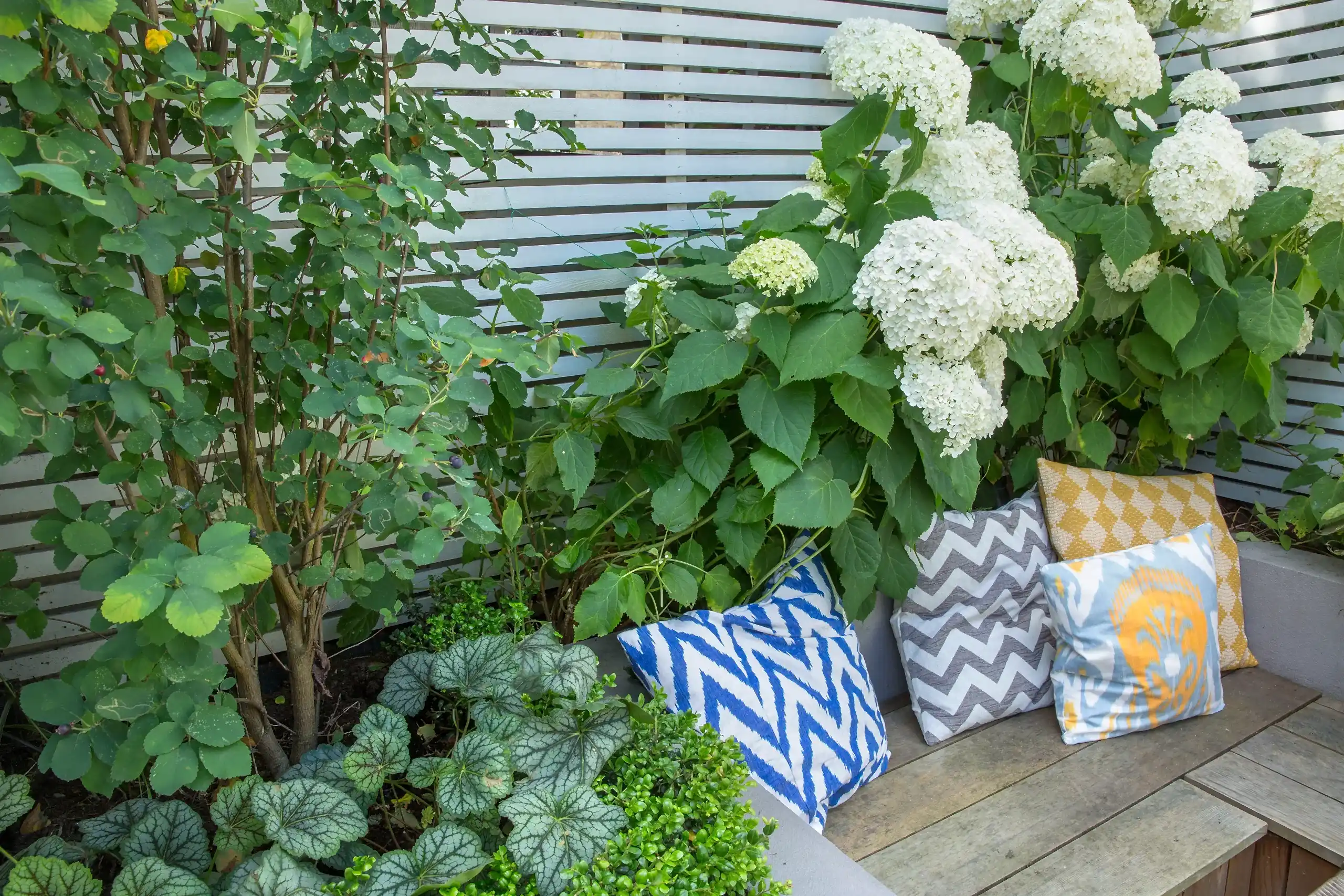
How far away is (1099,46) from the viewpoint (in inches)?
58.5

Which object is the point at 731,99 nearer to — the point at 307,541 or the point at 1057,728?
the point at 307,541

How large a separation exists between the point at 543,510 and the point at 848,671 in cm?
60

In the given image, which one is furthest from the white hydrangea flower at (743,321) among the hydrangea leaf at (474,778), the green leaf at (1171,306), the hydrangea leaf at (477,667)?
the green leaf at (1171,306)

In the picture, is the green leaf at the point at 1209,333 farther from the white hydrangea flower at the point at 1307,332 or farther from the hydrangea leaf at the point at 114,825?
the hydrangea leaf at the point at 114,825

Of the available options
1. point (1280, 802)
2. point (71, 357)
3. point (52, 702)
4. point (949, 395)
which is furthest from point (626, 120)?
point (1280, 802)

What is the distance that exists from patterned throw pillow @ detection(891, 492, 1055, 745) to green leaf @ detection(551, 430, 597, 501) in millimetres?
655

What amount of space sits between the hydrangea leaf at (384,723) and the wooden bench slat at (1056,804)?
0.73 m

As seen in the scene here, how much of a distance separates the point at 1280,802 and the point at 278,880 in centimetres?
156

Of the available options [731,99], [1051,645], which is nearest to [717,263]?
[731,99]

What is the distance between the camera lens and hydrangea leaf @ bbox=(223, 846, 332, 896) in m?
0.81

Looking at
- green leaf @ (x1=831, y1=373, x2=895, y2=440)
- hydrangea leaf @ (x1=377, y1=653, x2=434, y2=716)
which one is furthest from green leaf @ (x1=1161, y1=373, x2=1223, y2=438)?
hydrangea leaf @ (x1=377, y1=653, x2=434, y2=716)

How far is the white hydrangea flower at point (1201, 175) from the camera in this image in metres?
1.49

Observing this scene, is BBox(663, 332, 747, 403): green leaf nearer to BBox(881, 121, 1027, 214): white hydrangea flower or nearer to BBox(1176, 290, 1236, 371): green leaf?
BBox(881, 121, 1027, 214): white hydrangea flower

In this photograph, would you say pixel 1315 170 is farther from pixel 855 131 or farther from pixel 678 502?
pixel 678 502
